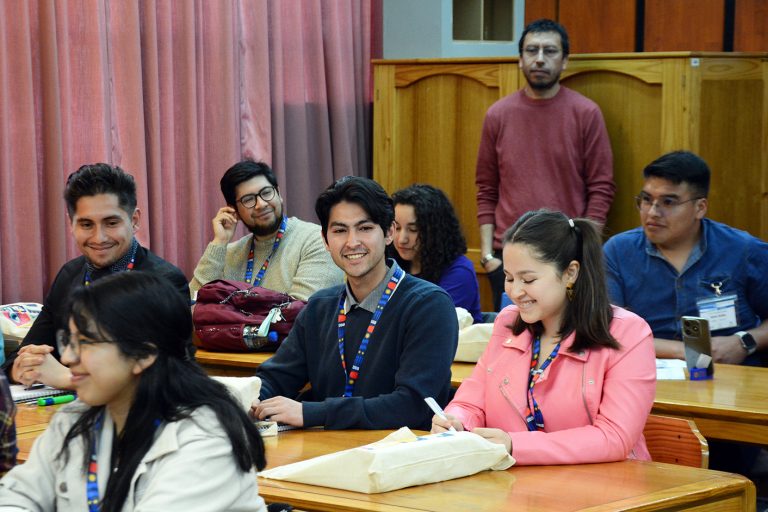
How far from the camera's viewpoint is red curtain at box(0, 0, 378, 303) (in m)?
4.64

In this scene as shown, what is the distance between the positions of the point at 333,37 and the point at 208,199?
50.5 inches

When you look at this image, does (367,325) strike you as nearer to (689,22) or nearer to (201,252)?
(201,252)

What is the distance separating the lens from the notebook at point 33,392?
3.17 m

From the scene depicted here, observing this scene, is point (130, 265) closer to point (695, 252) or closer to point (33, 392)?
point (33, 392)

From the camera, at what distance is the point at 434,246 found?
4477 millimetres

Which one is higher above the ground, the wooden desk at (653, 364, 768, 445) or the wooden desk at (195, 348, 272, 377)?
the wooden desk at (653, 364, 768, 445)

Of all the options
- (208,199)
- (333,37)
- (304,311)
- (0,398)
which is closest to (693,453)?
(304,311)

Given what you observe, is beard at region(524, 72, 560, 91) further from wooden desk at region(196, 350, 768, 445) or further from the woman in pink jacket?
the woman in pink jacket

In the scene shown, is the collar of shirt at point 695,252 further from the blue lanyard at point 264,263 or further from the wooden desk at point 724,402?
the blue lanyard at point 264,263

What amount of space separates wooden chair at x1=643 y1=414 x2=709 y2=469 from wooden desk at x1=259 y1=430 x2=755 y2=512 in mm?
235

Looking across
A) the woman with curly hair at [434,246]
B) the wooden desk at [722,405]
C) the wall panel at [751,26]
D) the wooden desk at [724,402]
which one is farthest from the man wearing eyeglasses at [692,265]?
the wall panel at [751,26]

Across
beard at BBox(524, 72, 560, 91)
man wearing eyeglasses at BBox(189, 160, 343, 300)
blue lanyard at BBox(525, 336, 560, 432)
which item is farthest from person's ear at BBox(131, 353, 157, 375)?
beard at BBox(524, 72, 560, 91)

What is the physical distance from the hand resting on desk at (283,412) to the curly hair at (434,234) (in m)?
1.70

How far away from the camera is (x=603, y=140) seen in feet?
17.9
